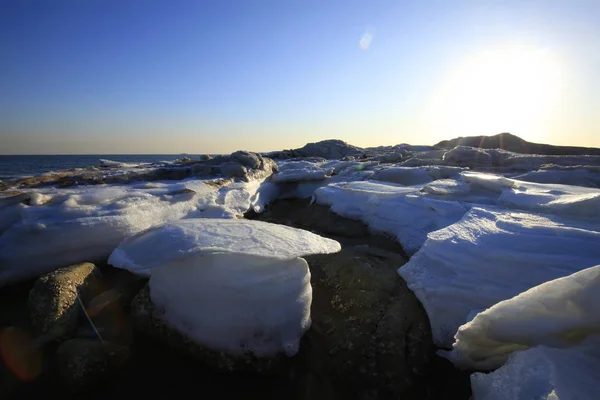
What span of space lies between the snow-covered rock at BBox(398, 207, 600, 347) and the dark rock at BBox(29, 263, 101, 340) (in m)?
2.41

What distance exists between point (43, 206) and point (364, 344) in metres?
3.38

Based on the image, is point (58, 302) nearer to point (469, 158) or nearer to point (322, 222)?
point (322, 222)

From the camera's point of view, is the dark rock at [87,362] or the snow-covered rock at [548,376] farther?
the dark rock at [87,362]

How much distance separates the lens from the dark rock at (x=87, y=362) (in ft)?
5.64

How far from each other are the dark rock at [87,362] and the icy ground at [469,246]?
436 millimetres

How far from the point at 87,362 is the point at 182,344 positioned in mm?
517

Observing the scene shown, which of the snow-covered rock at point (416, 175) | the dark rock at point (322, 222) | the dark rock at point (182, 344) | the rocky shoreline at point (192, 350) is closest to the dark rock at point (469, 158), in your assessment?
the snow-covered rock at point (416, 175)

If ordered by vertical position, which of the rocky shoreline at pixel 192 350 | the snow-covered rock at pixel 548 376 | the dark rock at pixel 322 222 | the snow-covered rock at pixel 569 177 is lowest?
the rocky shoreline at pixel 192 350

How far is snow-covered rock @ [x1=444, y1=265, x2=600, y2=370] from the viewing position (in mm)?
1131

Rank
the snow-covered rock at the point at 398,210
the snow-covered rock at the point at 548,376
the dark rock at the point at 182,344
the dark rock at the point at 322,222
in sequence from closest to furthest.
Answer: the snow-covered rock at the point at 548,376 < the dark rock at the point at 182,344 < the snow-covered rock at the point at 398,210 < the dark rock at the point at 322,222

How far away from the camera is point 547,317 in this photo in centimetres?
121

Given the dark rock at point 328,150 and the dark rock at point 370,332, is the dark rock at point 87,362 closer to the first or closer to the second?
the dark rock at point 370,332

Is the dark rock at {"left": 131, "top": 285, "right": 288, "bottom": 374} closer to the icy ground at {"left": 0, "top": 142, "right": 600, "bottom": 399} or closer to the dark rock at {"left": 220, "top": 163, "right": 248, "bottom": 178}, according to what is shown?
the icy ground at {"left": 0, "top": 142, "right": 600, "bottom": 399}

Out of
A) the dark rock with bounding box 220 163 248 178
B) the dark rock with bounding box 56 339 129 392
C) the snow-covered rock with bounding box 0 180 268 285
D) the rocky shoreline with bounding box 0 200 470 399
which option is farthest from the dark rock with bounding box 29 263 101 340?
the dark rock with bounding box 220 163 248 178
